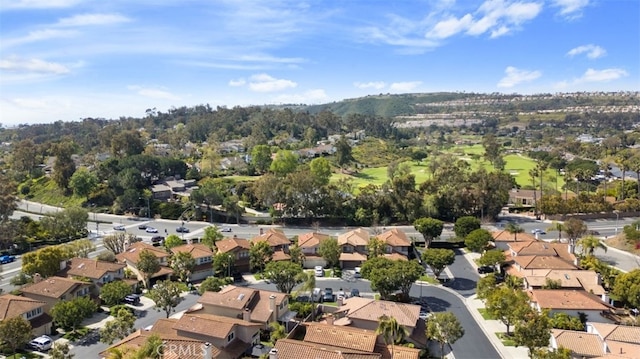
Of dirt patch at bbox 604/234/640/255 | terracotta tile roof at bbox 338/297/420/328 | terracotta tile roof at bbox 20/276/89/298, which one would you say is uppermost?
terracotta tile roof at bbox 20/276/89/298

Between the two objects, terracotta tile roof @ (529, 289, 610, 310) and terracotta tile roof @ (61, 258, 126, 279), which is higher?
terracotta tile roof @ (61, 258, 126, 279)

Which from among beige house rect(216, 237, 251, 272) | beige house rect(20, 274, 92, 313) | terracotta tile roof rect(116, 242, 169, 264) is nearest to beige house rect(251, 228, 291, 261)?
beige house rect(216, 237, 251, 272)

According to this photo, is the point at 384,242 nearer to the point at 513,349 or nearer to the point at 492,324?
the point at 492,324

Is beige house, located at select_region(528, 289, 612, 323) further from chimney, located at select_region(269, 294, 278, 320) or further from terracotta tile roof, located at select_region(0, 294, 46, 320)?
terracotta tile roof, located at select_region(0, 294, 46, 320)

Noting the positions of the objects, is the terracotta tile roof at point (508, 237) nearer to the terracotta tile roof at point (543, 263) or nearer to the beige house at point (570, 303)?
the terracotta tile roof at point (543, 263)

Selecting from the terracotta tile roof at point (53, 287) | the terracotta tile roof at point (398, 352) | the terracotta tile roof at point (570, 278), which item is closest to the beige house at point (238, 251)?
the terracotta tile roof at point (53, 287)

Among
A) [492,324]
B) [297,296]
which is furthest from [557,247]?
[297,296]
